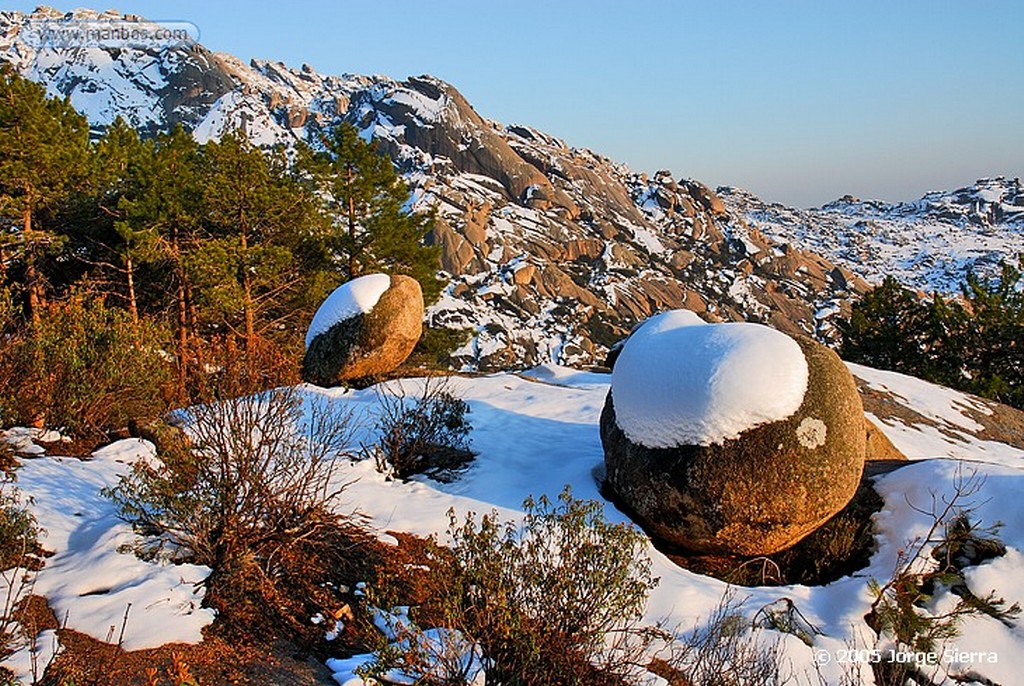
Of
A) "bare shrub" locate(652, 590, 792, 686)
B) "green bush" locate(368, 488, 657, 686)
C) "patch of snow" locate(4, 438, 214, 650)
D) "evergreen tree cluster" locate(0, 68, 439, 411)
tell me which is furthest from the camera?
"evergreen tree cluster" locate(0, 68, 439, 411)

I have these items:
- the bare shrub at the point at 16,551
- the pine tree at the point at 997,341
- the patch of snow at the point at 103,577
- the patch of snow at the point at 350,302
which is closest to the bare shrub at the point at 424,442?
the patch of snow at the point at 103,577

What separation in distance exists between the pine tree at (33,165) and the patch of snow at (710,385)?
11.8 meters

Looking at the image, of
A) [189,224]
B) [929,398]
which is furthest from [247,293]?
[929,398]

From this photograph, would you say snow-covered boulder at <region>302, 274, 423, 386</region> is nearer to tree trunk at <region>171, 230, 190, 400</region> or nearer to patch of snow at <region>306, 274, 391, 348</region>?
patch of snow at <region>306, 274, 391, 348</region>

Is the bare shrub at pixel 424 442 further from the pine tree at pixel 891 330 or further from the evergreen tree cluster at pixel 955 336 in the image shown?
the pine tree at pixel 891 330

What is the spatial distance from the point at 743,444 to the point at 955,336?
1968 cm

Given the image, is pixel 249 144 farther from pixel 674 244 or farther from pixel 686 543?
pixel 674 244

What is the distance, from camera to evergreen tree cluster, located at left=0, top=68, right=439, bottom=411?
1307 centimetres

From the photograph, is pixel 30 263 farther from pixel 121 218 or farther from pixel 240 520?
pixel 240 520

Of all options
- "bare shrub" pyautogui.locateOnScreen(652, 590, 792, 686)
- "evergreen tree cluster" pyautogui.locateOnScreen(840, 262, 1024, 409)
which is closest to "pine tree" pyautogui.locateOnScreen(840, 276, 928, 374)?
"evergreen tree cluster" pyautogui.locateOnScreen(840, 262, 1024, 409)

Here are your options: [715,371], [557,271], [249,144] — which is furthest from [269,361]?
[557,271]

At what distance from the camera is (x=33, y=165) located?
12.9 m

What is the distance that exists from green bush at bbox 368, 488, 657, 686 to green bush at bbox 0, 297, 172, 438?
19.8 feet

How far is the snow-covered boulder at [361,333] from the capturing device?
12.2m
